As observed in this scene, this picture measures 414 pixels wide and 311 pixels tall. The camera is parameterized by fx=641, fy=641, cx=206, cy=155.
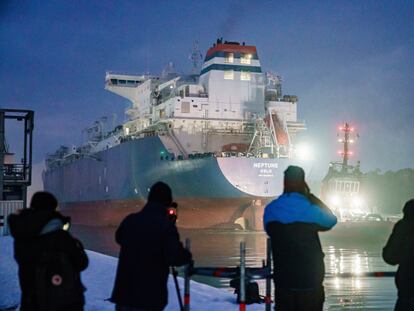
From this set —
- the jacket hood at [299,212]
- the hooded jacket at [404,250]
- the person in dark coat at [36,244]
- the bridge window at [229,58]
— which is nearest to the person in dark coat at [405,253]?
the hooded jacket at [404,250]

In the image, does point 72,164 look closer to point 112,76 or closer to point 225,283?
point 112,76

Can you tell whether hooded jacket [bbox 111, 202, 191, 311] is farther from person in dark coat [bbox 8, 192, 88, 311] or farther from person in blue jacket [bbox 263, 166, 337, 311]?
person in blue jacket [bbox 263, 166, 337, 311]

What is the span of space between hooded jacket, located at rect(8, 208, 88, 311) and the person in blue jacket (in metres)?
1.45

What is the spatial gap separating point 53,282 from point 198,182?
32.7 meters

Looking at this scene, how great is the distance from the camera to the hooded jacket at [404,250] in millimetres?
5082

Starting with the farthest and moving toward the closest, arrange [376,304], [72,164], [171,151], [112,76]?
[72,164], [112,76], [171,151], [376,304]

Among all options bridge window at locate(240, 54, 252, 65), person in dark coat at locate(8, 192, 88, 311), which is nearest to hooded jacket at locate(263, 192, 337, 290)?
person in dark coat at locate(8, 192, 88, 311)

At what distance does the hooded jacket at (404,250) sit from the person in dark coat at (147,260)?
172cm

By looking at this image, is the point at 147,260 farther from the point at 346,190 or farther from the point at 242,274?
the point at 346,190

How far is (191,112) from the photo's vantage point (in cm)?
4022

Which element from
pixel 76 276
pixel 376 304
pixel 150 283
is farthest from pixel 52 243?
pixel 376 304

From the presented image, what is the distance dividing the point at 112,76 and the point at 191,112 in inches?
542

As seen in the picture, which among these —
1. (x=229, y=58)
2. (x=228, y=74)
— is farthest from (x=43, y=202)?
(x=229, y=58)

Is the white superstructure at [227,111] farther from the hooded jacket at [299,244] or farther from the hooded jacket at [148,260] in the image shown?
the hooded jacket at [148,260]
